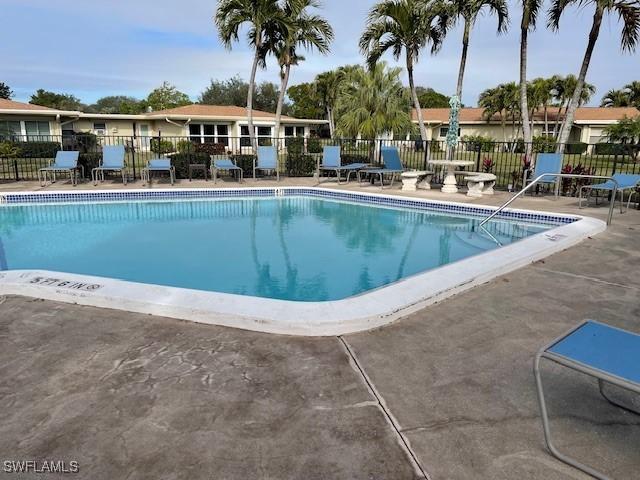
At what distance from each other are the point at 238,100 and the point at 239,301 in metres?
48.4

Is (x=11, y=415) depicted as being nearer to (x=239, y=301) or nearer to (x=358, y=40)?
(x=239, y=301)

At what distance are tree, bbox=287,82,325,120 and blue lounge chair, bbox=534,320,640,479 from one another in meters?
43.1

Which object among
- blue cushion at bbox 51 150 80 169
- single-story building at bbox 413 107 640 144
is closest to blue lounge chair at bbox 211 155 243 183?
blue cushion at bbox 51 150 80 169

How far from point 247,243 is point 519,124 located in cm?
3569

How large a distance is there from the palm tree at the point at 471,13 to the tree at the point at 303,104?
3070 cm

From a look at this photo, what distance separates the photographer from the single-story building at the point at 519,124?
34.5 metres

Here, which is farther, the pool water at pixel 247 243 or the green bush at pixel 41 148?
the green bush at pixel 41 148

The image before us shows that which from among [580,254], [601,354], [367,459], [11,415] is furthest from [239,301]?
[580,254]

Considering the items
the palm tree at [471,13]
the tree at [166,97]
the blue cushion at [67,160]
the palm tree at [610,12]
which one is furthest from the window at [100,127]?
the palm tree at [610,12]

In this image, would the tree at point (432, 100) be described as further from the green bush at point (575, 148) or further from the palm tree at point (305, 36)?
the palm tree at point (305, 36)

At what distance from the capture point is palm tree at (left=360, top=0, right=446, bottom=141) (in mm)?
13258

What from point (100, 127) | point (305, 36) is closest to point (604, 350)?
point (305, 36)

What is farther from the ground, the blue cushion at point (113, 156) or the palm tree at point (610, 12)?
the palm tree at point (610, 12)

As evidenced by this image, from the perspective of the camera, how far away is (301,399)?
244 cm
